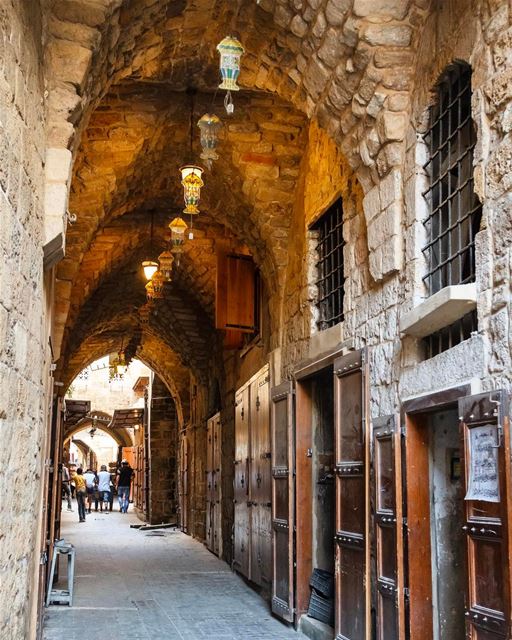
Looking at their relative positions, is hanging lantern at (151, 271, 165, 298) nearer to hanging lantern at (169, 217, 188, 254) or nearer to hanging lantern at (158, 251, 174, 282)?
hanging lantern at (158, 251, 174, 282)

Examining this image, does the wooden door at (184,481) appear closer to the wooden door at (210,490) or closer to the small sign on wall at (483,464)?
the wooden door at (210,490)

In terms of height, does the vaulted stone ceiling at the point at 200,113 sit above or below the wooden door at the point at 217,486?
above

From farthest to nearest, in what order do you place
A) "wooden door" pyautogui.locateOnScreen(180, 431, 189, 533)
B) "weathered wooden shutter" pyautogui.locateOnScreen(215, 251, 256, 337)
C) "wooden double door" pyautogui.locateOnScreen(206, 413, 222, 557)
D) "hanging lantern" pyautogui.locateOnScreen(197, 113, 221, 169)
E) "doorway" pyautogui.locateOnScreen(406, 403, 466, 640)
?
"wooden door" pyautogui.locateOnScreen(180, 431, 189, 533) → "wooden double door" pyautogui.locateOnScreen(206, 413, 222, 557) → "weathered wooden shutter" pyautogui.locateOnScreen(215, 251, 256, 337) → "hanging lantern" pyautogui.locateOnScreen(197, 113, 221, 169) → "doorway" pyautogui.locateOnScreen(406, 403, 466, 640)

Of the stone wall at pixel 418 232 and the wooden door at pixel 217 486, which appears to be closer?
the stone wall at pixel 418 232

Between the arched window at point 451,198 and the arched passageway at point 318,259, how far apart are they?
0.7 inches

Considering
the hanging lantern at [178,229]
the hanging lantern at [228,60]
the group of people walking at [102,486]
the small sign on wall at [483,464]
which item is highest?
the hanging lantern at [228,60]

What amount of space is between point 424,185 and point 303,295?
106 inches

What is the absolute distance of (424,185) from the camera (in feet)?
17.3

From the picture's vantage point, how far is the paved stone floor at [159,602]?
708cm

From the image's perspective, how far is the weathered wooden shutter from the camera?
9805mm

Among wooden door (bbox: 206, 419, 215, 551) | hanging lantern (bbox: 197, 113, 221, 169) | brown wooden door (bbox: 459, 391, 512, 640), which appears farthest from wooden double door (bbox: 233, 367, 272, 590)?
brown wooden door (bbox: 459, 391, 512, 640)

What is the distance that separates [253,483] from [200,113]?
4.08m

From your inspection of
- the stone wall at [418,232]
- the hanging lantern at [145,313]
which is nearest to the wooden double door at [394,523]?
the stone wall at [418,232]

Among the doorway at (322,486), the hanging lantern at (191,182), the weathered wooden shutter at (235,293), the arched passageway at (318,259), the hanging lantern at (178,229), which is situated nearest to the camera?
the arched passageway at (318,259)
